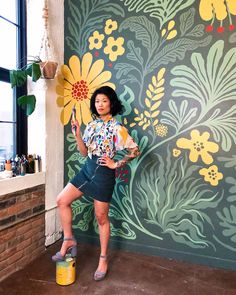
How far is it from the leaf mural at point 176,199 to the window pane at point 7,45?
1.48 meters

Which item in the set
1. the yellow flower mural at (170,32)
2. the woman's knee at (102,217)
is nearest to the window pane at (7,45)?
the yellow flower mural at (170,32)

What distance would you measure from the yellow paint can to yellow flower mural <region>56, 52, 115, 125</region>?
1.25 m

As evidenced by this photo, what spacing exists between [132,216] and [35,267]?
91 centimetres

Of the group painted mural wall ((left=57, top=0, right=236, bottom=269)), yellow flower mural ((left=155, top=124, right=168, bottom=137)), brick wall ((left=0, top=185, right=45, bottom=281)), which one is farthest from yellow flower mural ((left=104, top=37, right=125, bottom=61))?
brick wall ((left=0, top=185, right=45, bottom=281))

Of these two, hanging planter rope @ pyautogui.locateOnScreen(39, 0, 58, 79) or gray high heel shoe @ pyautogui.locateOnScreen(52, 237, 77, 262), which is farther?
hanging planter rope @ pyautogui.locateOnScreen(39, 0, 58, 79)

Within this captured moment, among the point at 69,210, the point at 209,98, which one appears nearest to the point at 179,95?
the point at 209,98

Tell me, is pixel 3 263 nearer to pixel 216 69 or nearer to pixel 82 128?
pixel 82 128

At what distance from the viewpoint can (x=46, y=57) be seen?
93.6 inches

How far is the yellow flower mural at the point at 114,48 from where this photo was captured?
2.42 metres

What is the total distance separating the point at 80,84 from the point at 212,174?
4.74 feet

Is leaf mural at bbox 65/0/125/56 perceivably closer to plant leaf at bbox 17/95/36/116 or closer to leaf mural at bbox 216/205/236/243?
plant leaf at bbox 17/95/36/116

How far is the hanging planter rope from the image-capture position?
7.46ft

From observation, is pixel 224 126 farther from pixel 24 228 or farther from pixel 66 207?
pixel 24 228

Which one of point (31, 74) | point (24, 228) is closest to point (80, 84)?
point (31, 74)
